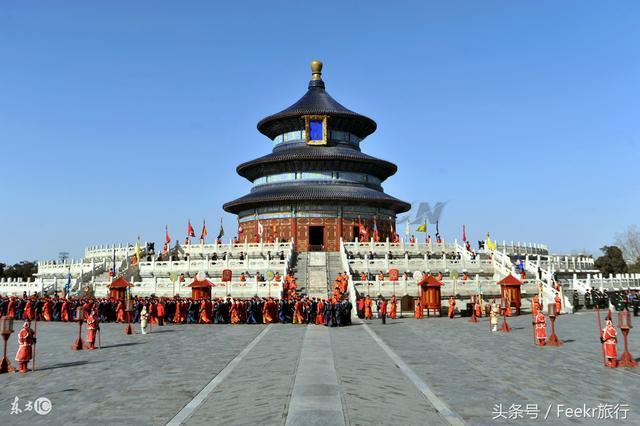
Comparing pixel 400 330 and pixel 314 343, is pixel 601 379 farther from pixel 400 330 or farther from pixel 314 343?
pixel 400 330

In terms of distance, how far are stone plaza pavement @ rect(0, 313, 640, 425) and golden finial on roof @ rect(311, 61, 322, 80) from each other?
52282 mm

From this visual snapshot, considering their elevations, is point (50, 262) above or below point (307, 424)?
above

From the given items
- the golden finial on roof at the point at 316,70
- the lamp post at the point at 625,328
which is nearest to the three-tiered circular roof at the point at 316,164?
the golden finial on roof at the point at 316,70

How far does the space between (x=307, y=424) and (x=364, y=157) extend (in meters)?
49.5

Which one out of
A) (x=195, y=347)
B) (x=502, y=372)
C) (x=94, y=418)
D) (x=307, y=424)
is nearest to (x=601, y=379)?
(x=502, y=372)

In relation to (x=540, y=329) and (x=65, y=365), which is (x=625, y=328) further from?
(x=65, y=365)

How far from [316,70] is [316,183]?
1912 centimetres

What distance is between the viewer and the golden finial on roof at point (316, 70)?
68062 millimetres

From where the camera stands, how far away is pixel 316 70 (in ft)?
224

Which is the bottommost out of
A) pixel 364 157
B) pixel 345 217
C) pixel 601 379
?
pixel 601 379

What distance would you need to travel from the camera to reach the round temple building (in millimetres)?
52844

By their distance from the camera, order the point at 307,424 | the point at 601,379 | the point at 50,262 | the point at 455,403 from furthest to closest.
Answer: the point at 50,262 < the point at 601,379 < the point at 455,403 < the point at 307,424

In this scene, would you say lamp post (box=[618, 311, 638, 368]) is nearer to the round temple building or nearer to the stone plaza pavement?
the stone plaza pavement

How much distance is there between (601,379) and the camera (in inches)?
476
